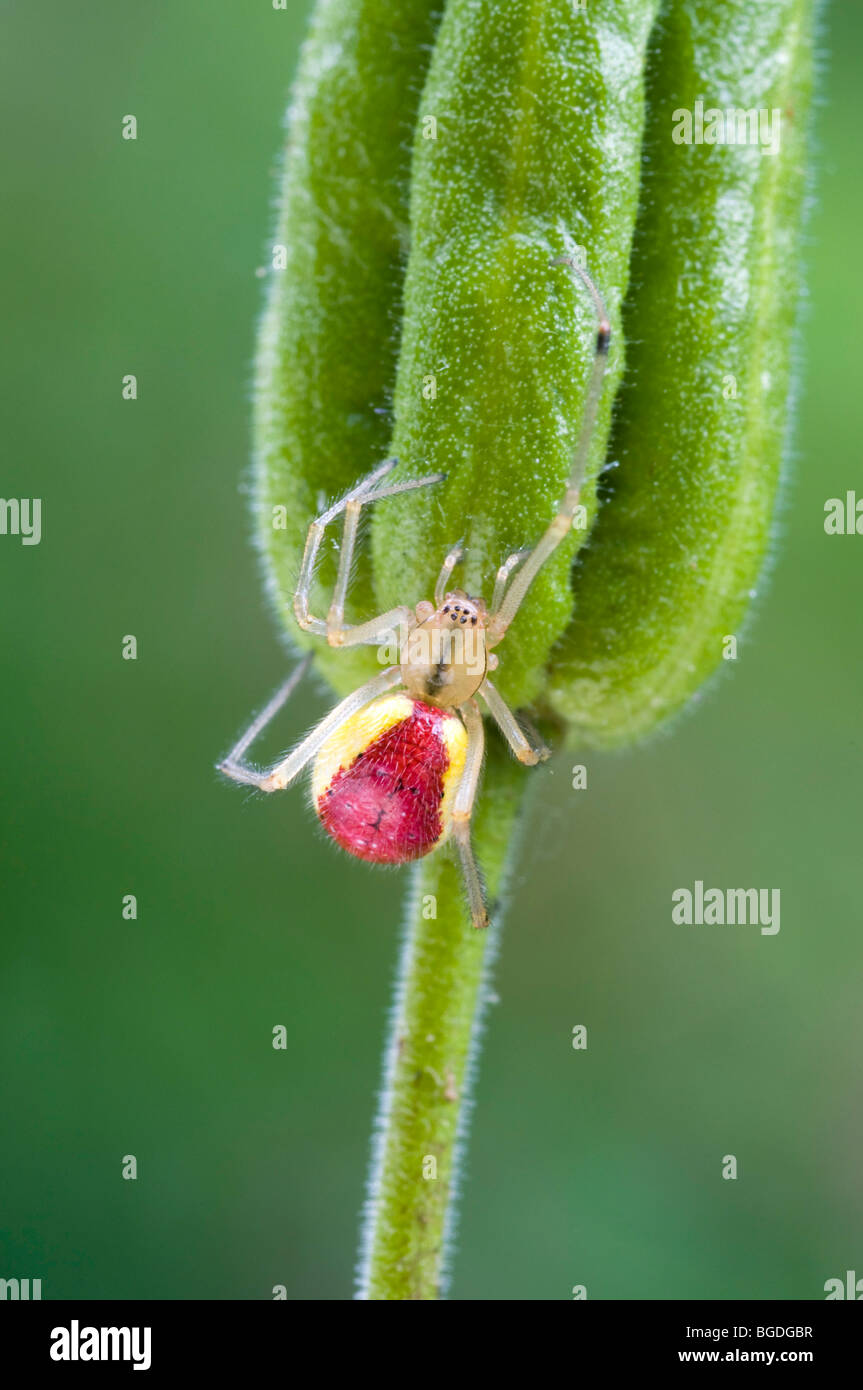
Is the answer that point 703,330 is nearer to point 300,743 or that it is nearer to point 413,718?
A: point 413,718

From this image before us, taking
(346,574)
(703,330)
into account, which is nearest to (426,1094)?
(346,574)

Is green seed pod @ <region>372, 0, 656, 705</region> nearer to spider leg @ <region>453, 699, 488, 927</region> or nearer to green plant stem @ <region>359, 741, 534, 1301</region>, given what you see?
spider leg @ <region>453, 699, 488, 927</region>

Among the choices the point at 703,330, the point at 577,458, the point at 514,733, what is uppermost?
the point at 703,330

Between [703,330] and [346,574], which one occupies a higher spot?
[703,330]

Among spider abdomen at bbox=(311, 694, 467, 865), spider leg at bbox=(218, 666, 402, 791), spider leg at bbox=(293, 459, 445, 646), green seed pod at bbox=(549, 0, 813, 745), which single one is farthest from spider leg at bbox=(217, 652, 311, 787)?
green seed pod at bbox=(549, 0, 813, 745)

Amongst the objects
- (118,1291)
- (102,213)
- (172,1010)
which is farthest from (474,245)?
(118,1291)

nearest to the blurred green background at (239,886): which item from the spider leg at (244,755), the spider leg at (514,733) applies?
the spider leg at (244,755)
